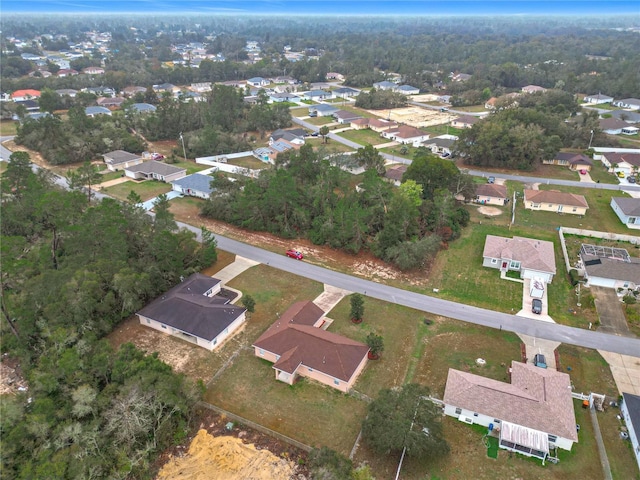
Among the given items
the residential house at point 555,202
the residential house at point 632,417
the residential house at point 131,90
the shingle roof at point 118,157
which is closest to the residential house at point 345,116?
the shingle roof at point 118,157

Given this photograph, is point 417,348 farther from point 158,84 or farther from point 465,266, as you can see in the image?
point 158,84

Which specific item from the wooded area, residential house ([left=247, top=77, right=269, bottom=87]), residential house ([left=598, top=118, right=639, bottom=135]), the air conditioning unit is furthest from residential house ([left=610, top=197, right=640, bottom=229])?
residential house ([left=247, top=77, right=269, bottom=87])

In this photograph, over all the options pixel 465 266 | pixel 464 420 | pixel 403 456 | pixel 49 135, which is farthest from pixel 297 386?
pixel 49 135

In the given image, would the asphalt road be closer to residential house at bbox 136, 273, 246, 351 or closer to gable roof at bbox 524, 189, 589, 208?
residential house at bbox 136, 273, 246, 351

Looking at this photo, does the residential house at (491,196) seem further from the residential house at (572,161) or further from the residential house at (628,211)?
the residential house at (572,161)

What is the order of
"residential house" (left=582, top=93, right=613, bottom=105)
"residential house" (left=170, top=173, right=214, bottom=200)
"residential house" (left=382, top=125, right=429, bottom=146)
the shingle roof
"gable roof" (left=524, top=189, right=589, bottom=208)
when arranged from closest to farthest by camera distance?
"gable roof" (left=524, top=189, right=589, bottom=208)
"residential house" (left=170, top=173, right=214, bottom=200)
the shingle roof
"residential house" (left=382, top=125, right=429, bottom=146)
"residential house" (left=582, top=93, right=613, bottom=105)

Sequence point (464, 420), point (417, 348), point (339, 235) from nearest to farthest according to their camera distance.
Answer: point (464, 420), point (417, 348), point (339, 235)

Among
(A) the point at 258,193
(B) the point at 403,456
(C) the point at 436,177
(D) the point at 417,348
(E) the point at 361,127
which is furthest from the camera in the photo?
(E) the point at 361,127
